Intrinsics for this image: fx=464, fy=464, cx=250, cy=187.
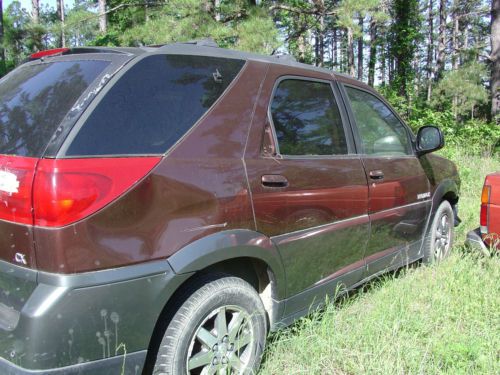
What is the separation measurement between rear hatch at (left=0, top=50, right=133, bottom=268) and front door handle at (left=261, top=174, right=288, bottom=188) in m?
0.96

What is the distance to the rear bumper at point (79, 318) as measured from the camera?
1826 mm

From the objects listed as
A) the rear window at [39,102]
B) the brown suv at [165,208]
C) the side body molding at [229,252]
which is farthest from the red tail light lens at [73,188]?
the side body molding at [229,252]

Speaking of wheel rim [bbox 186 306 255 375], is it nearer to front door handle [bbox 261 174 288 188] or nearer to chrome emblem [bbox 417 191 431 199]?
front door handle [bbox 261 174 288 188]

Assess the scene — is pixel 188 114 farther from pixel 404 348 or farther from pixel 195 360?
pixel 404 348

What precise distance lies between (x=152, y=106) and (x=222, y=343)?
125 cm

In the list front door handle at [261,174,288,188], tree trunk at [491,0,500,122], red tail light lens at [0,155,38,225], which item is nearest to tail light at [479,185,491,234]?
front door handle at [261,174,288,188]

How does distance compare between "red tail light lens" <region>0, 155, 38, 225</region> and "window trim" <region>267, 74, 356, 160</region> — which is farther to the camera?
"window trim" <region>267, 74, 356, 160</region>

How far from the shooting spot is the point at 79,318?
1.87m

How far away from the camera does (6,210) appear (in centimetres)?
198

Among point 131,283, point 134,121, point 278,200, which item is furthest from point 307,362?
point 134,121

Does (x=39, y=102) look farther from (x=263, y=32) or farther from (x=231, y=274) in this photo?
(x=263, y=32)

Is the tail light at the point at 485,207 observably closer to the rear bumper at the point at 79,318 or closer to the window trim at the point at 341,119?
the window trim at the point at 341,119

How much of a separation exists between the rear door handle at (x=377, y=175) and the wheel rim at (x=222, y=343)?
160cm

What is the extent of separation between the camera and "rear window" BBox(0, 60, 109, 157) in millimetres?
2033
